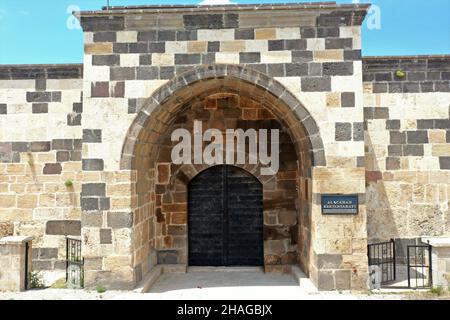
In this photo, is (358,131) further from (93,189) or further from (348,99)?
(93,189)

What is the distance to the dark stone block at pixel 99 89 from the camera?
237 inches

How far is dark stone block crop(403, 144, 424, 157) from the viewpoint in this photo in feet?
23.8

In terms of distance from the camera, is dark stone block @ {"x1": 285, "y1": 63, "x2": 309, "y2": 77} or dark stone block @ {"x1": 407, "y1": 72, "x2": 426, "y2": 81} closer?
dark stone block @ {"x1": 285, "y1": 63, "x2": 309, "y2": 77}

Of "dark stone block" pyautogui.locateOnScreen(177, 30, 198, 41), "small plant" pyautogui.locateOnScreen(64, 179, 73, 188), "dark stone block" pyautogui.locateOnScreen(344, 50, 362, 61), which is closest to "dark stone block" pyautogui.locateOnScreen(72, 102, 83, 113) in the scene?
"small plant" pyautogui.locateOnScreen(64, 179, 73, 188)

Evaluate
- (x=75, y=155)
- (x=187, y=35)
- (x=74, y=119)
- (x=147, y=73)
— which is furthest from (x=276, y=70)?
(x=75, y=155)

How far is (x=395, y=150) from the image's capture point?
7266mm

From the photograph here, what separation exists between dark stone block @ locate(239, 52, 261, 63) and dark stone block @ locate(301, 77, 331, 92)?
78cm

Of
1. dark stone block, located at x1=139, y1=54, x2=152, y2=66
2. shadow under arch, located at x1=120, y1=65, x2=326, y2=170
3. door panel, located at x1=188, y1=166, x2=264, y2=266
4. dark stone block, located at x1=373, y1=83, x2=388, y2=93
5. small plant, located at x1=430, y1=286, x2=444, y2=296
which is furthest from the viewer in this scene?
door panel, located at x1=188, y1=166, x2=264, y2=266

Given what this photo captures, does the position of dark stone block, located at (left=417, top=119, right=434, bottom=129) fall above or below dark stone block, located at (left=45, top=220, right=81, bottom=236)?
above

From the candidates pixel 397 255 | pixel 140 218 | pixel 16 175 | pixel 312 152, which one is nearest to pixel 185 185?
pixel 140 218

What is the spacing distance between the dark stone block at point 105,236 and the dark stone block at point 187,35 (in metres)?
3.21

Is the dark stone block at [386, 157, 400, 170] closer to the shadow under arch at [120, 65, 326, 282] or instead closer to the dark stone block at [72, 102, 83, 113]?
the shadow under arch at [120, 65, 326, 282]

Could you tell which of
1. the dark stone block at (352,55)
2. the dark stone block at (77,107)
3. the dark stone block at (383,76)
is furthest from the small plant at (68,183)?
the dark stone block at (383,76)

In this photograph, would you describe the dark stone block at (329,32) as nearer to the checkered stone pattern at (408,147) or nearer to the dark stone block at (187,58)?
the checkered stone pattern at (408,147)
